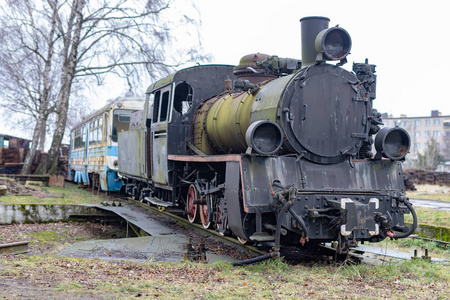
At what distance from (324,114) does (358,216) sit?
1499 mm

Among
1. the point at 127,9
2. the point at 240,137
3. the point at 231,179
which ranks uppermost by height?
the point at 127,9

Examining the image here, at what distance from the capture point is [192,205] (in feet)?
29.5

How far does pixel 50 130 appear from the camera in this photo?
43.9 m

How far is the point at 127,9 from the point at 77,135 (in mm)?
6970

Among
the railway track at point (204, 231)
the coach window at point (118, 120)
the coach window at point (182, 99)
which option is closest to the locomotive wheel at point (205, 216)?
the railway track at point (204, 231)

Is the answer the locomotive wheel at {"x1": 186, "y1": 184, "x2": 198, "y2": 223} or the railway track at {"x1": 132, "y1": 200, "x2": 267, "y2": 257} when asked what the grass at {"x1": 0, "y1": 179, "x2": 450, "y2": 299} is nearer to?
the railway track at {"x1": 132, "y1": 200, "x2": 267, "y2": 257}

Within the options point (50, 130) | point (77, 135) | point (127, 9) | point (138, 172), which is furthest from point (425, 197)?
point (50, 130)

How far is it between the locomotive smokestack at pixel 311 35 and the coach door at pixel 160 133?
341 centimetres

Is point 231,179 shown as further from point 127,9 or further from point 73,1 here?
point 73,1

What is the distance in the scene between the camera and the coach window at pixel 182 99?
923 centimetres

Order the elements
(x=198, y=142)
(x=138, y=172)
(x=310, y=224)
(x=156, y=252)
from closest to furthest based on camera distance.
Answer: (x=310, y=224)
(x=156, y=252)
(x=198, y=142)
(x=138, y=172)

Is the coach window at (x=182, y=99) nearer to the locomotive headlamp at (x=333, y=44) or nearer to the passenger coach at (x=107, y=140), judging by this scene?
the locomotive headlamp at (x=333, y=44)

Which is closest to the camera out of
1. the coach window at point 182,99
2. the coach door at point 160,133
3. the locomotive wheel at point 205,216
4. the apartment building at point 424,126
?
the locomotive wheel at point 205,216

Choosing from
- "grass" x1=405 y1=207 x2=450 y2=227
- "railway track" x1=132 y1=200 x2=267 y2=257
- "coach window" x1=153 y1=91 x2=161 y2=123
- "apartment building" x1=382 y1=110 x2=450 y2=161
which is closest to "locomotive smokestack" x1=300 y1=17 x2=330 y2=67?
"railway track" x1=132 y1=200 x2=267 y2=257
